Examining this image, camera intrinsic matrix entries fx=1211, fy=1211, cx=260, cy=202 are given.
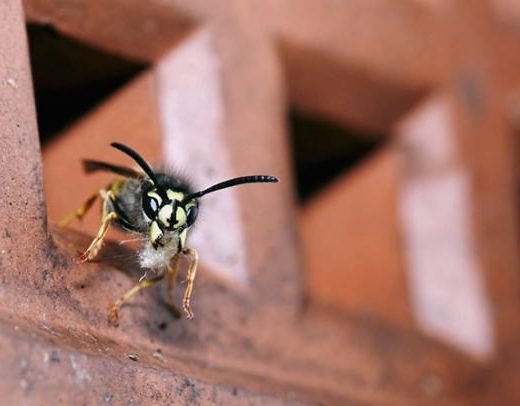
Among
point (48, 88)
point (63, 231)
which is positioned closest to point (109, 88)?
point (48, 88)

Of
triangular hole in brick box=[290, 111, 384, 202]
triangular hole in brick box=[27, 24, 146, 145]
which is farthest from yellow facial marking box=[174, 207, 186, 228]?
triangular hole in brick box=[290, 111, 384, 202]

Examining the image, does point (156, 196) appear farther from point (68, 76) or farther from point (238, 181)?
point (68, 76)

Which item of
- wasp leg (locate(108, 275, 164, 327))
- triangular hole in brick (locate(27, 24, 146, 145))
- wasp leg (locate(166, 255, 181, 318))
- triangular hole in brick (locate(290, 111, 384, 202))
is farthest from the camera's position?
triangular hole in brick (locate(290, 111, 384, 202))

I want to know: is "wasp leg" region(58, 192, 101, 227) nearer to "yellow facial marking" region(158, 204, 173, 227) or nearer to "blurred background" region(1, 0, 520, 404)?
"blurred background" region(1, 0, 520, 404)

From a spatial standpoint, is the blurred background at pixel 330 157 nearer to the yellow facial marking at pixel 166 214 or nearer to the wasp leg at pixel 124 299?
the wasp leg at pixel 124 299

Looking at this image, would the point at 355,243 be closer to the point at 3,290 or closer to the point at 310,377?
the point at 310,377

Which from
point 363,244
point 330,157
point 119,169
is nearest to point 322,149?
point 330,157
